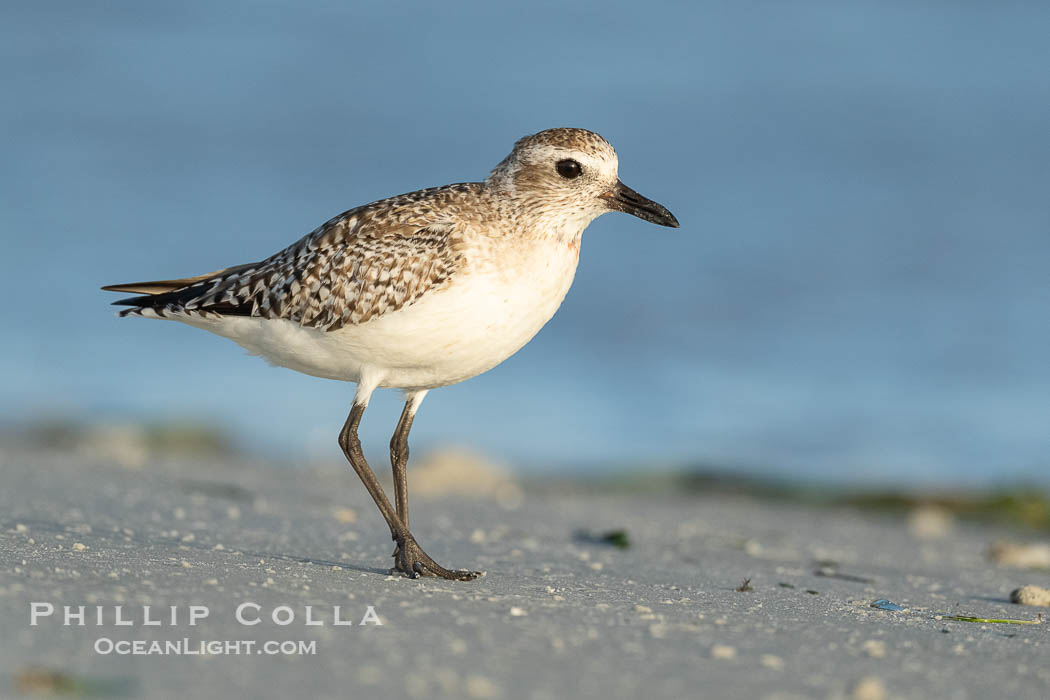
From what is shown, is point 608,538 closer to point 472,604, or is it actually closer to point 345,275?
point 345,275

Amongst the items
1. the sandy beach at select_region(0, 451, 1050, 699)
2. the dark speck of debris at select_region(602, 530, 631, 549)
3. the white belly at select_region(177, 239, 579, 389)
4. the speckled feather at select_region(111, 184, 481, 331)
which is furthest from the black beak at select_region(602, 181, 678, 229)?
the dark speck of debris at select_region(602, 530, 631, 549)

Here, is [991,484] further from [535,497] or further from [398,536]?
[398,536]

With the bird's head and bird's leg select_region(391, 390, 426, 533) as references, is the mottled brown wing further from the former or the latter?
bird's leg select_region(391, 390, 426, 533)

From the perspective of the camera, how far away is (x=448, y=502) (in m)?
8.88

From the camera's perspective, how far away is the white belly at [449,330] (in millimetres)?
5641

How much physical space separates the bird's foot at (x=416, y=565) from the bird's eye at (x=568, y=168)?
205 cm

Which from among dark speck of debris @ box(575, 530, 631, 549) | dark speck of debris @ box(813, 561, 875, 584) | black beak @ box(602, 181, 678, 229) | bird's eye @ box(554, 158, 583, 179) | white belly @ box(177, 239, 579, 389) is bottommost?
dark speck of debris @ box(575, 530, 631, 549)

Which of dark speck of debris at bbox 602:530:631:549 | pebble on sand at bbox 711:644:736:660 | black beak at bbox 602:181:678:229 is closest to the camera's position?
pebble on sand at bbox 711:644:736:660

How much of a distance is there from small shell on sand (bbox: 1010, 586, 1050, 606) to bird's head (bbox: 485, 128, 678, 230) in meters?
2.75

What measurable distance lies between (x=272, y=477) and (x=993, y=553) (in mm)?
5787

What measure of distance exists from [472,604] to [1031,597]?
3.29m

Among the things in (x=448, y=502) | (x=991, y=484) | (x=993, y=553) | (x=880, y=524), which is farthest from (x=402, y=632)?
(x=991, y=484)

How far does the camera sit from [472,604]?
15.5ft

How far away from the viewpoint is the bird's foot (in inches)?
221
